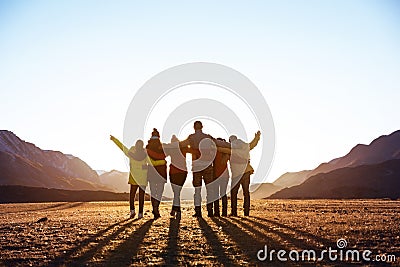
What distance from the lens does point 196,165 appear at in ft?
53.8

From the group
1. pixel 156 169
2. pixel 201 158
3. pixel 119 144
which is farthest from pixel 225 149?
pixel 119 144

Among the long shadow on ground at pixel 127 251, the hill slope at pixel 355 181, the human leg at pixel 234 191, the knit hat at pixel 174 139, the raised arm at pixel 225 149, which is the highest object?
the hill slope at pixel 355 181

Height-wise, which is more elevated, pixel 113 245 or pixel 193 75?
pixel 193 75

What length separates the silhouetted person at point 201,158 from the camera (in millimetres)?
16266

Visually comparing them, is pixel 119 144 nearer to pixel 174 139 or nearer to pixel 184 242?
pixel 174 139

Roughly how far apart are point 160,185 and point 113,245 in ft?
23.7

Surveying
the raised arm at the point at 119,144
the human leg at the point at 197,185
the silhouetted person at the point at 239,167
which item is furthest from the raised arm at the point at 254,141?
the raised arm at the point at 119,144

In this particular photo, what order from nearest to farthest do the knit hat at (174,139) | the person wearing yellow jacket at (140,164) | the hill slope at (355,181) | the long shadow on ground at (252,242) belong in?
1. the long shadow on ground at (252,242)
2. the person wearing yellow jacket at (140,164)
3. the knit hat at (174,139)
4. the hill slope at (355,181)

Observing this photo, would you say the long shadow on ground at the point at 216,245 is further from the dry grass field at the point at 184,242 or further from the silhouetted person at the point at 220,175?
the silhouetted person at the point at 220,175

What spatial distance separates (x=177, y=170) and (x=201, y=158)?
0.98m

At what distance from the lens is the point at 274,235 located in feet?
34.1

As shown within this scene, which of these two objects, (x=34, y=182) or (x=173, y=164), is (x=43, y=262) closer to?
(x=173, y=164)

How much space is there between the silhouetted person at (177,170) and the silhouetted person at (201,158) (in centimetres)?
36

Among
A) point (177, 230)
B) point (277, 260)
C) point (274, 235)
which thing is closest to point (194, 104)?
point (177, 230)
